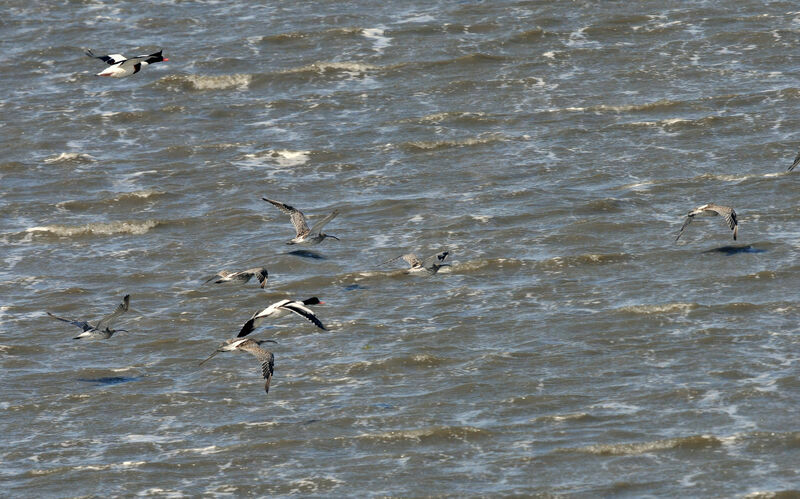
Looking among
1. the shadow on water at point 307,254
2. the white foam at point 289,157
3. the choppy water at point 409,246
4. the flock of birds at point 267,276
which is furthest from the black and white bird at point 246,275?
the white foam at point 289,157

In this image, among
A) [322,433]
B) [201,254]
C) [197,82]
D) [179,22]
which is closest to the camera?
[322,433]

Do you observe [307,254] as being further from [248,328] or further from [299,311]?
[299,311]

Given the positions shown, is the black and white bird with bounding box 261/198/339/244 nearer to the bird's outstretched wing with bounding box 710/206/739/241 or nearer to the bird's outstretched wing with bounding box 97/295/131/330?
the bird's outstretched wing with bounding box 97/295/131/330

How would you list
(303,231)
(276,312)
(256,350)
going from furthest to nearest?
(303,231)
(276,312)
(256,350)

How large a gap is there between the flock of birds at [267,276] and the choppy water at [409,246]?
19.4 inches

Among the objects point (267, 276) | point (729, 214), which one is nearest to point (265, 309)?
point (267, 276)

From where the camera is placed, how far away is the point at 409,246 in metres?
32.0

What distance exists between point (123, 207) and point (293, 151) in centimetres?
472

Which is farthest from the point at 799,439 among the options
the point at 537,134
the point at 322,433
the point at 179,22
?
the point at 179,22

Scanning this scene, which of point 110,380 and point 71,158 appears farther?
point 71,158

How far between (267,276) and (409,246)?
3771 millimetres

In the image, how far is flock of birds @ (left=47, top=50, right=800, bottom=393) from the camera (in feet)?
82.1

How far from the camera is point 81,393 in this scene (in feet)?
85.1

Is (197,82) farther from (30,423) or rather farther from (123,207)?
(30,423)
